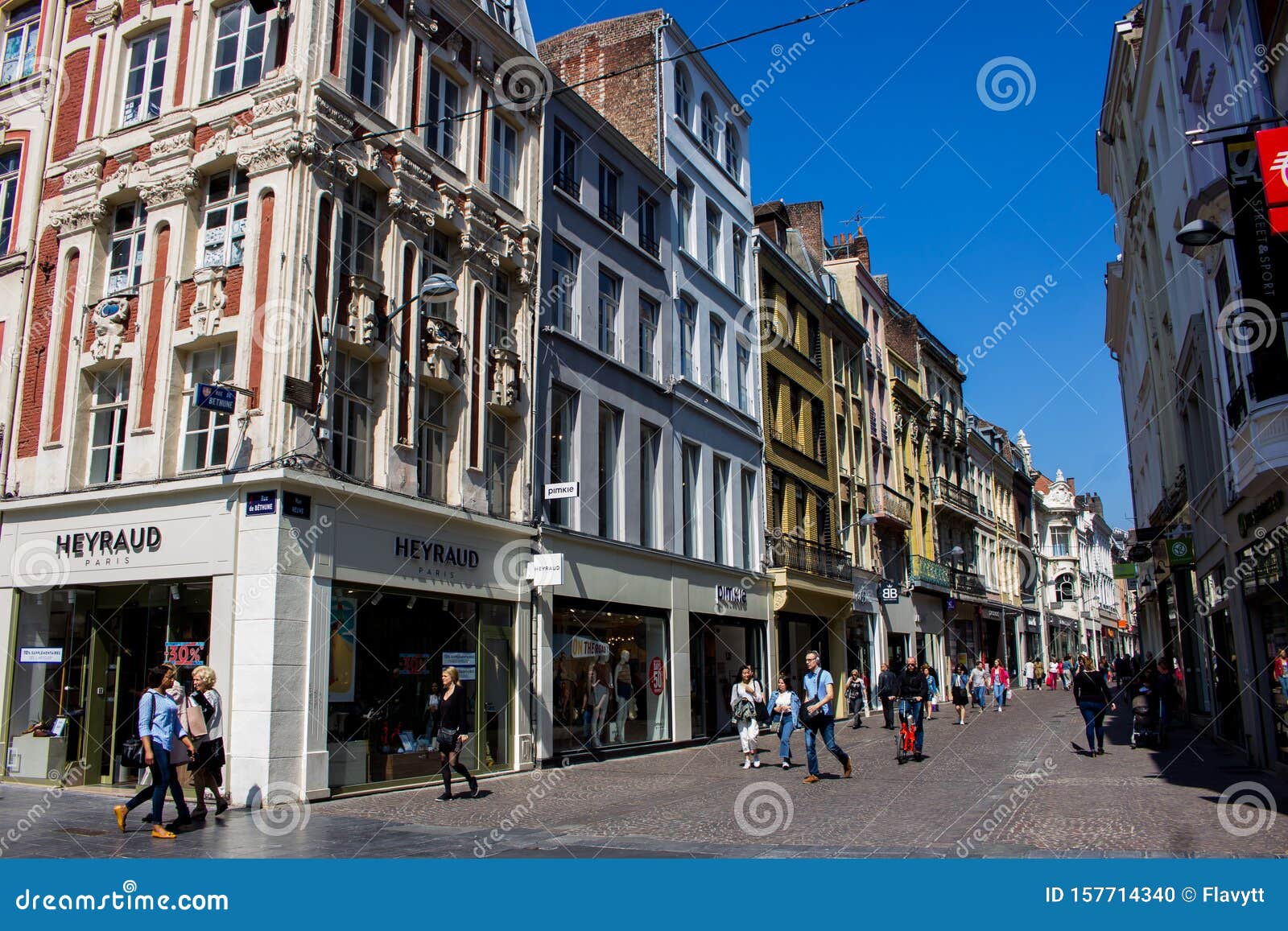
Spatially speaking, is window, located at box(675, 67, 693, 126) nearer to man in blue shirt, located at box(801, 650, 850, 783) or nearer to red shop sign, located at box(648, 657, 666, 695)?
red shop sign, located at box(648, 657, 666, 695)

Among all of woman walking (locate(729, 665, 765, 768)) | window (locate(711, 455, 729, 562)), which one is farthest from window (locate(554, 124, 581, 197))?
woman walking (locate(729, 665, 765, 768))

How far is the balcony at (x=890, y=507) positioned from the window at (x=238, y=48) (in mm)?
27725

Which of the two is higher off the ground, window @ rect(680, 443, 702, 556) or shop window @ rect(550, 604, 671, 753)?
window @ rect(680, 443, 702, 556)

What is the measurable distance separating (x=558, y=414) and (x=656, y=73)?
35.5 feet

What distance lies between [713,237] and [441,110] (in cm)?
1270

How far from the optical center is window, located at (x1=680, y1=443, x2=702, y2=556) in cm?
2530

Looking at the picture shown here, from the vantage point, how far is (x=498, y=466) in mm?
18594

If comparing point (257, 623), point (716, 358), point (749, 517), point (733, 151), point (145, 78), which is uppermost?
point (733, 151)

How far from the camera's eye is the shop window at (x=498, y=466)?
18.1m

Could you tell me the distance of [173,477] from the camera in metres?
14.5

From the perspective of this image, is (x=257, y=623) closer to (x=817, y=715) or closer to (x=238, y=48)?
(x=817, y=715)

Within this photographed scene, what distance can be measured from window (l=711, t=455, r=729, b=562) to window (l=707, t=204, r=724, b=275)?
5.56 metres

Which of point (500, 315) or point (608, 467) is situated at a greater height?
point (500, 315)

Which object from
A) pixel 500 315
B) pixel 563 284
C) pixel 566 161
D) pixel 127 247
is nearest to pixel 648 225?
pixel 566 161
